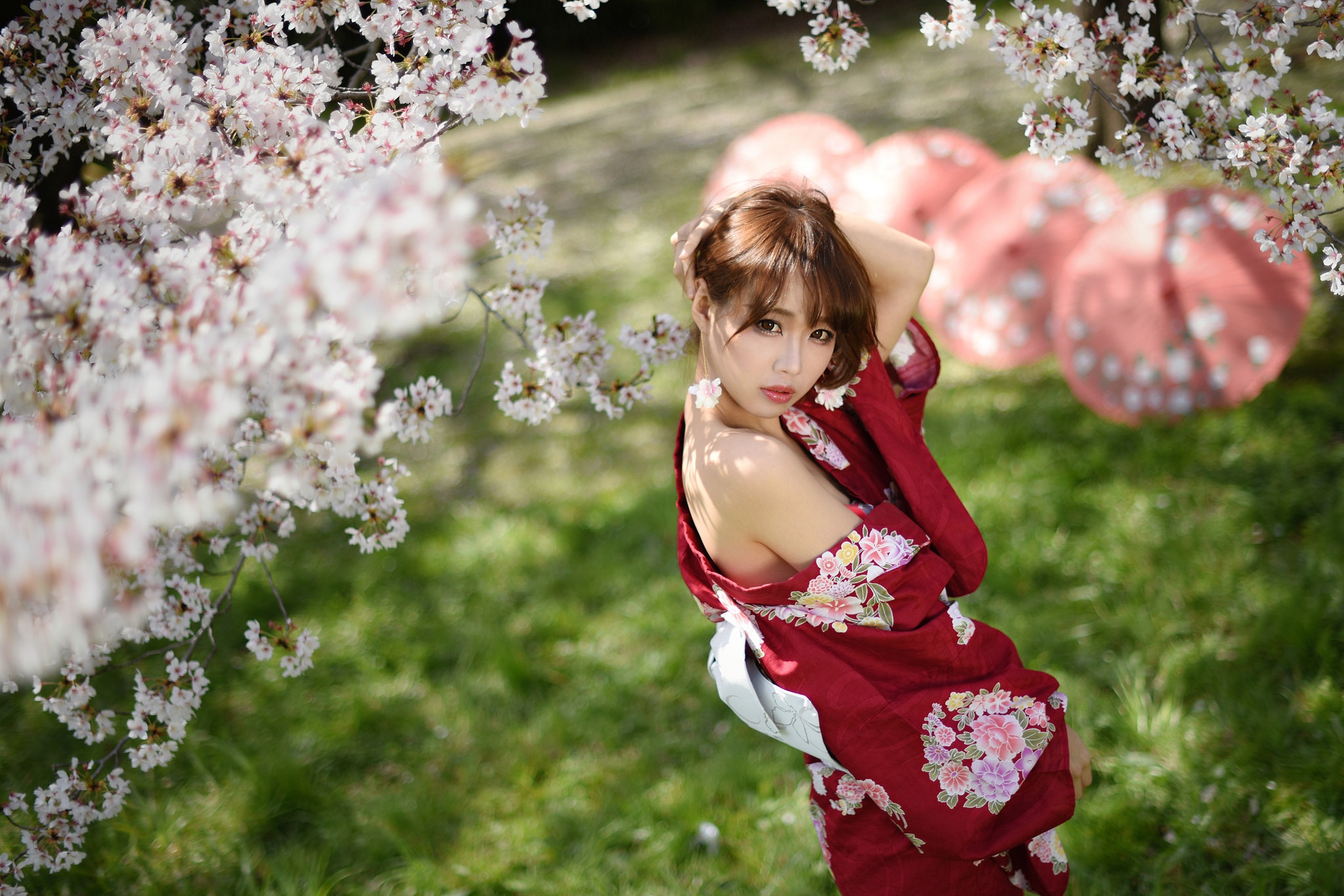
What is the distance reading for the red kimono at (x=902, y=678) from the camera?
159 cm

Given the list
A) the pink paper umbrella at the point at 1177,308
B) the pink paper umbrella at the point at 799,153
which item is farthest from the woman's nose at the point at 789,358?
the pink paper umbrella at the point at 799,153

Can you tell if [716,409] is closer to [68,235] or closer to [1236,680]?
[68,235]

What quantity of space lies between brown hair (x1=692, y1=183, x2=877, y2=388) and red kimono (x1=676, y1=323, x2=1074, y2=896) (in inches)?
5.8

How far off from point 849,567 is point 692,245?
0.67m

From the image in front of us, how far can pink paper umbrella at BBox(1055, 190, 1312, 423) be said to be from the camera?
3.24 meters

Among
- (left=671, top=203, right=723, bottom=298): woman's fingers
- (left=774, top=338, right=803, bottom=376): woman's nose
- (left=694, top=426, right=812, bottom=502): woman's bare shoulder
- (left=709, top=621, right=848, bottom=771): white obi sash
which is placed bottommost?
(left=709, top=621, right=848, bottom=771): white obi sash

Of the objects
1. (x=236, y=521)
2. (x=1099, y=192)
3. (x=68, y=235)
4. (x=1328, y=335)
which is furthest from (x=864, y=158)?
(x=68, y=235)

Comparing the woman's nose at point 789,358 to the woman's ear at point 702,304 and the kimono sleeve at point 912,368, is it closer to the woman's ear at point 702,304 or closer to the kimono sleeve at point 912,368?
the woman's ear at point 702,304

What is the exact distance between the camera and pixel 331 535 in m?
4.19

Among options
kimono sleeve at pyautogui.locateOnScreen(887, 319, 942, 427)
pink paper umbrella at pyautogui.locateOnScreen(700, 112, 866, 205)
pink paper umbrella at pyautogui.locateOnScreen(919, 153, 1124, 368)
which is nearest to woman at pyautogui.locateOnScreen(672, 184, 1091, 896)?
kimono sleeve at pyautogui.locateOnScreen(887, 319, 942, 427)

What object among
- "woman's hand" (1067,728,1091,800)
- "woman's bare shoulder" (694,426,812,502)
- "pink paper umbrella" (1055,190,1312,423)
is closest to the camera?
"woman's bare shoulder" (694,426,812,502)

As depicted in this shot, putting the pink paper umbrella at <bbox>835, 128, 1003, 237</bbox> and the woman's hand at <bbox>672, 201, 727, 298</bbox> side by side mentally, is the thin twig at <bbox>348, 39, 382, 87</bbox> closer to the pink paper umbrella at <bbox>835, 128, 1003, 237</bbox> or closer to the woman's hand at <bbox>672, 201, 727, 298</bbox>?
the woman's hand at <bbox>672, 201, 727, 298</bbox>

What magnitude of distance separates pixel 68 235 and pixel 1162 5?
4398 mm

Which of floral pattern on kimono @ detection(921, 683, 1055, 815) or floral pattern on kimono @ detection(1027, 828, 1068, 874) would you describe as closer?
floral pattern on kimono @ detection(921, 683, 1055, 815)
